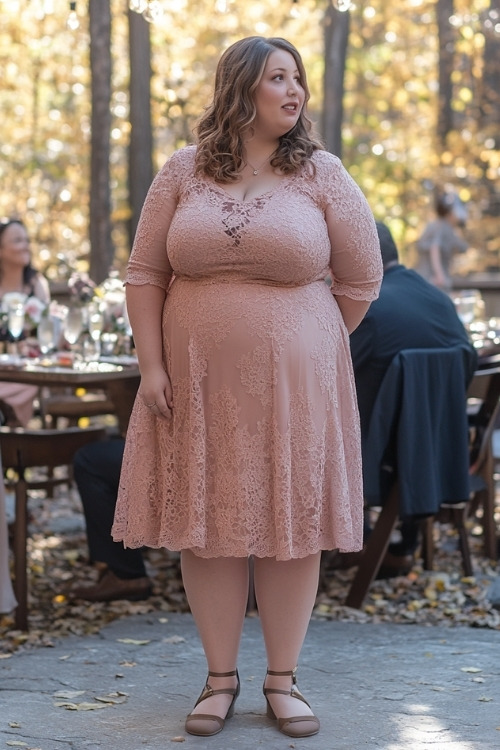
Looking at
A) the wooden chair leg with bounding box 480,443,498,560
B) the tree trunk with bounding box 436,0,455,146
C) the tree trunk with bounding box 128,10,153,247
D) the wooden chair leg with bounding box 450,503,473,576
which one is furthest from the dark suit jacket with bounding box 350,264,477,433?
the tree trunk with bounding box 436,0,455,146

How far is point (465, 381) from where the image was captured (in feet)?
17.4

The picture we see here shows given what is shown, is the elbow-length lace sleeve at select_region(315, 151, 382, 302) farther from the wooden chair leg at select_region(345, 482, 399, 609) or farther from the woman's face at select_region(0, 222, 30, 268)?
the woman's face at select_region(0, 222, 30, 268)

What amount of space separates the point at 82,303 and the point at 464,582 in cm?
231

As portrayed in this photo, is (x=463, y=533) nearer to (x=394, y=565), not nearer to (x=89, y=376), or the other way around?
(x=394, y=565)

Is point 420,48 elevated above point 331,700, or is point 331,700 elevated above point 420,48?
point 420,48

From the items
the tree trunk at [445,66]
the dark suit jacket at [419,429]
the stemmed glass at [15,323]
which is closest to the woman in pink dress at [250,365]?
the dark suit jacket at [419,429]

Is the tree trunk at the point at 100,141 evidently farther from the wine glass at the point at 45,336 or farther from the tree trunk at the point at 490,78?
the tree trunk at the point at 490,78

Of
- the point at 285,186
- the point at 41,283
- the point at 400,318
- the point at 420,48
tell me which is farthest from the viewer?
the point at 420,48

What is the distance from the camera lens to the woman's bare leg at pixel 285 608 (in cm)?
347

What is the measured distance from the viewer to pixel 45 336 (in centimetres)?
591

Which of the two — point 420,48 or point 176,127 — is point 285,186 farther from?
point 420,48

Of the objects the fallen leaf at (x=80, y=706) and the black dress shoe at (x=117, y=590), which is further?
the black dress shoe at (x=117, y=590)

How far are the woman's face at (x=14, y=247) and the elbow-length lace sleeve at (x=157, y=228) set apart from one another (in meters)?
4.41

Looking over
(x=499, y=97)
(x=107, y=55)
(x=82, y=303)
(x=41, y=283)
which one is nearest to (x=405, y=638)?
(x=82, y=303)
